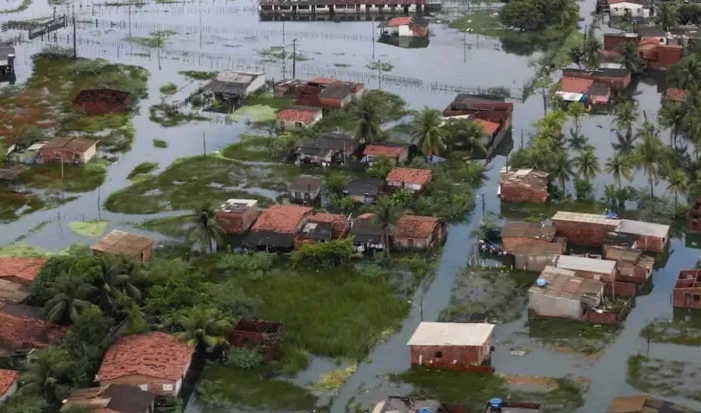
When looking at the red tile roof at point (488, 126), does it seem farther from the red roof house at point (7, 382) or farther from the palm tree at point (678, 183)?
the red roof house at point (7, 382)

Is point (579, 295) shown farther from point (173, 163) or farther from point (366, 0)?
point (366, 0)

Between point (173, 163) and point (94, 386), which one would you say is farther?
point (173, 163)

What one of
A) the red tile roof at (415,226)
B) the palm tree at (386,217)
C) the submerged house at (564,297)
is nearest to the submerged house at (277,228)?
the palm tree at (386,217)

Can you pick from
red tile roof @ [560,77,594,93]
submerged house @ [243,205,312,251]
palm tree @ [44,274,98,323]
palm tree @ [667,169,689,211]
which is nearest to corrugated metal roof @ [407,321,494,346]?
submerged house @ [243,205,312,251]

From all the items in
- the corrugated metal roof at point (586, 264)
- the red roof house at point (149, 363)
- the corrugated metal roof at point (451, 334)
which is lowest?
the red roof house at point (149, 363)

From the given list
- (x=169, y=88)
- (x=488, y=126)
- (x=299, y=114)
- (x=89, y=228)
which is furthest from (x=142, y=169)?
(x=488, y=126)

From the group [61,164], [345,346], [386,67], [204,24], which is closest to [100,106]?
[61,164]
